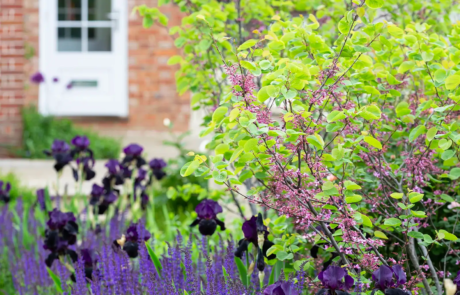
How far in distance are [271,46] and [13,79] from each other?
6357 mm

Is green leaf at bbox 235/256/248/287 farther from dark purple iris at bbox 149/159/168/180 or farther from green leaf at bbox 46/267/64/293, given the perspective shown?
dark purple iris at bbox 149/159/168/180

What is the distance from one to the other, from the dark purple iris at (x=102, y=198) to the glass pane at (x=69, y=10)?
5410 mm

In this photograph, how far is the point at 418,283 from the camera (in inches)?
67.8

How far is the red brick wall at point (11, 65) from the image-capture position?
7.21m

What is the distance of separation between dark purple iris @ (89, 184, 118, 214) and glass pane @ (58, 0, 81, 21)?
5410 millimetres

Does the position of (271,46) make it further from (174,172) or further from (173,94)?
(173,94)

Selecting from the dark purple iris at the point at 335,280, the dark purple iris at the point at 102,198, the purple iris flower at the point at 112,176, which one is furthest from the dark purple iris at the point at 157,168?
the dark purple iris at the point at 335,280

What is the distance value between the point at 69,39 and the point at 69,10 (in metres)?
0.39

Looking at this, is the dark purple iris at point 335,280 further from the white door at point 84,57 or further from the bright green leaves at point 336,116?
the white door at point 84,57

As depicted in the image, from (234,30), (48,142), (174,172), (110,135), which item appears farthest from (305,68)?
(110,135)

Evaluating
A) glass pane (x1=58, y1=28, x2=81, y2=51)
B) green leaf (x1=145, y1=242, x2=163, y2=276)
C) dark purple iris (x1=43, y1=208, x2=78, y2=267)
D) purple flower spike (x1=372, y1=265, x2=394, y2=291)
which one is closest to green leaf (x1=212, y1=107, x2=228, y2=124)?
purple flower spike (x1=372, y1=265, x2=394, y2=291)

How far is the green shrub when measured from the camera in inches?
267

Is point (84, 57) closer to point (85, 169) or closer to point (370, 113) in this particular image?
point (85, 169)

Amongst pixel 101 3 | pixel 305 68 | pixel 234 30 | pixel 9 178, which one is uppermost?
pixel 101 3
